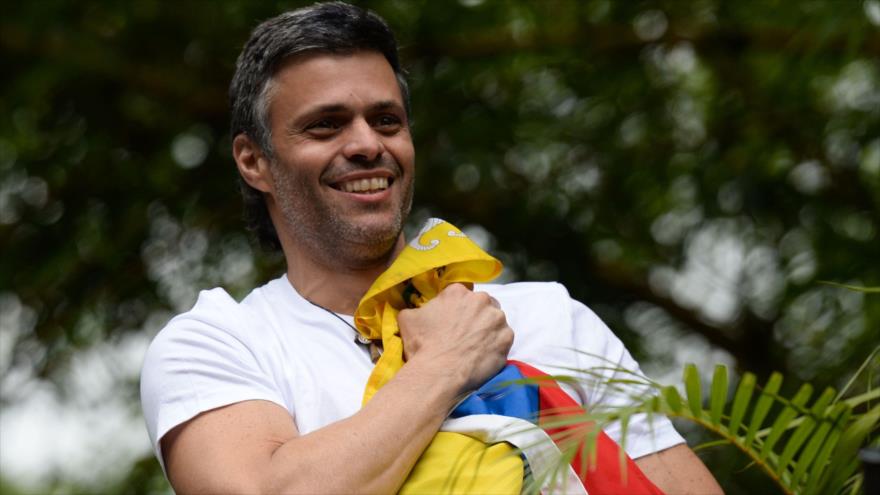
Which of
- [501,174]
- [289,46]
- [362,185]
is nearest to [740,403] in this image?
[362,185]

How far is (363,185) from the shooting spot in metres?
2.01

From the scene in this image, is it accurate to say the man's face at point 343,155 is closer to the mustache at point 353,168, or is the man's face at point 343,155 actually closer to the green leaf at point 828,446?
the mustache at point 353,168

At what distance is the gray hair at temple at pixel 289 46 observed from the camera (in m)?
2.06

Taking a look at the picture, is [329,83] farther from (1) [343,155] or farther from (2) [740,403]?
(2) [740,403]

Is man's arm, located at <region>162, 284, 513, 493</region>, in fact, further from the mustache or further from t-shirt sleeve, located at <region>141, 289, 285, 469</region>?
the mustache

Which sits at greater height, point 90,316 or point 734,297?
point 734,297

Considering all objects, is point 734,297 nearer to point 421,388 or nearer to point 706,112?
point 706,112

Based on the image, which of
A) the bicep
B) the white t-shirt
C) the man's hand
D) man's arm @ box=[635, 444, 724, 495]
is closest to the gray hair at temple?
the white t-shirt

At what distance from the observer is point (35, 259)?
3545mm

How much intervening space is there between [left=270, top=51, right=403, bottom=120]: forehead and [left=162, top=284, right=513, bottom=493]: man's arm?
38cm

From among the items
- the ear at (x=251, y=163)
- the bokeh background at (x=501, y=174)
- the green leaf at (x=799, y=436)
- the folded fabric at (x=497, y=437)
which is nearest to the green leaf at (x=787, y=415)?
Answer: the green leaf at (x=799, y=436)

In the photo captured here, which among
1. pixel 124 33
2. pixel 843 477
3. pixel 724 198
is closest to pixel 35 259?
pixel 124 33

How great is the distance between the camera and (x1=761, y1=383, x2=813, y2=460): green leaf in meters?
1.39

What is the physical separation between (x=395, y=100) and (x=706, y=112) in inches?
63.9
